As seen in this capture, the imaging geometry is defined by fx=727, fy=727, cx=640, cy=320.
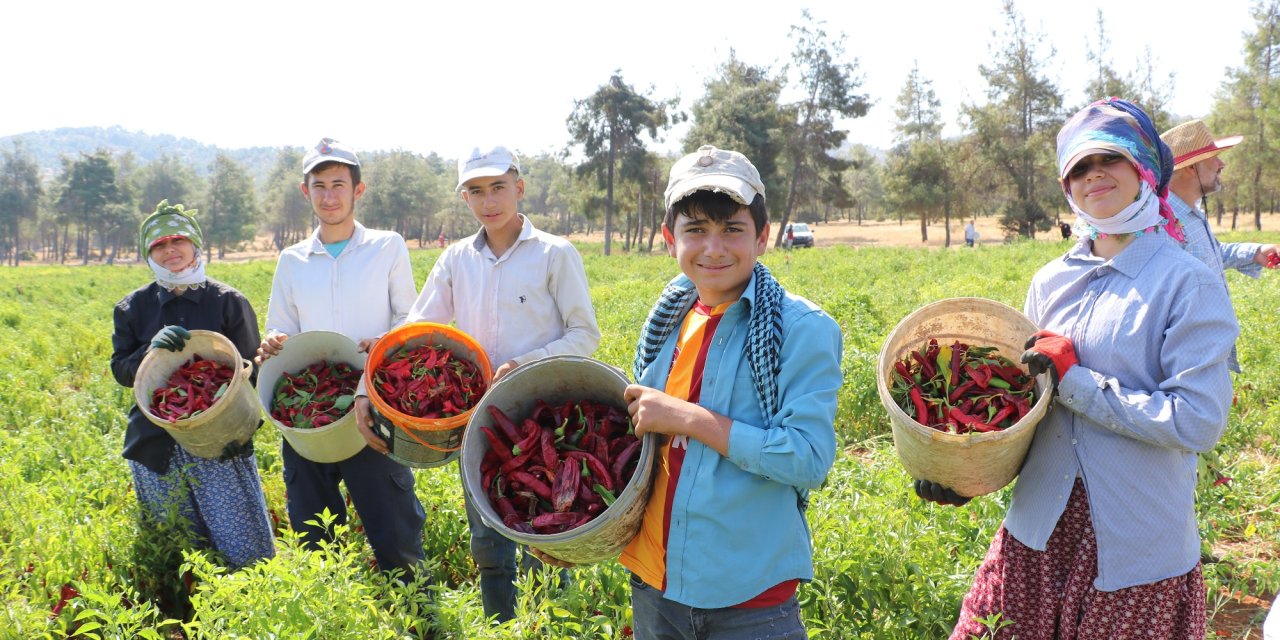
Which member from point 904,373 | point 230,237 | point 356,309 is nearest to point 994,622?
point 904,373

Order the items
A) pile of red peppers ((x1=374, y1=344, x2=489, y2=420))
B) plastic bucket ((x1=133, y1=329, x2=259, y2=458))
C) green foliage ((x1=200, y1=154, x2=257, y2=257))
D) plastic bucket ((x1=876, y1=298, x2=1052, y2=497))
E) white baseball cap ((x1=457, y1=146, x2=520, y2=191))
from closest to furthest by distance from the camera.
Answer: plastic bucket ((x1=876, y1=298, x2=1052, y2=497))
pile of red peppers ((x1=374, y1=344, x2=489, y2=420))
white baseball cap ((x1=457, y1=146, x2=520, y2=191))
plastic bucket ((x1=133, y1=329, x2=259, y2=458))
green foliage ((x1=200, y1=154, x2=257, y2=257))

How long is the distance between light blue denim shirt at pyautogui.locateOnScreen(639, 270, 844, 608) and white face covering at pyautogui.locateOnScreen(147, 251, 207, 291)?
122 inches

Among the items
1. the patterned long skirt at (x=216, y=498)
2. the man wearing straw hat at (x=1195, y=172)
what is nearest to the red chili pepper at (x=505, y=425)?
the patterned long skirt at (x=216, y=498)

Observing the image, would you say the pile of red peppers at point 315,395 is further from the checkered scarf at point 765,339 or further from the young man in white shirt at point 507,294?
the checkered scarf at point 765,339

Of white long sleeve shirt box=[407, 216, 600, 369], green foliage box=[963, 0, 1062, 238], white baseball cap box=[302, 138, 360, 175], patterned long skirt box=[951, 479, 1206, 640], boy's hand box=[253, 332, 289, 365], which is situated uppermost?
green foliage box=[963, 0, 1062, 238]

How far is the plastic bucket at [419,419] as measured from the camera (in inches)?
99.5

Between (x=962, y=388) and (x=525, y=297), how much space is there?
176 cm

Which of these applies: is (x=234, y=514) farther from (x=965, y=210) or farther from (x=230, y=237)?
(x=230, y=237)

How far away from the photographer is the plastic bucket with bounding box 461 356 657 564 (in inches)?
70.5

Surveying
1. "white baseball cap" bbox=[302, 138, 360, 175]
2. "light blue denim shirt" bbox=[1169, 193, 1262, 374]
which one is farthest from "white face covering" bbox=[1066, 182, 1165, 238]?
"white baseball cap" bbox=[302, 138, 360, 175]

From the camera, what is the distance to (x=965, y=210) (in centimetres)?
3909

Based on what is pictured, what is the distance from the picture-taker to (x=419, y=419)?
2471 millimetres

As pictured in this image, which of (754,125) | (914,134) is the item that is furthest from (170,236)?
(914,134)

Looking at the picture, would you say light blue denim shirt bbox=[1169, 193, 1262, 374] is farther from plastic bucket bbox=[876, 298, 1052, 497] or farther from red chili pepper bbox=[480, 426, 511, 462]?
red chili pepper bbox=[480, 426, 511, 462]
